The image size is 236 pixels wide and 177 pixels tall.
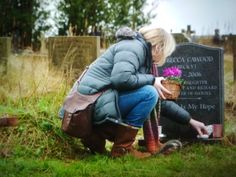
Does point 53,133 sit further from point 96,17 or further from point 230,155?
point 96,17

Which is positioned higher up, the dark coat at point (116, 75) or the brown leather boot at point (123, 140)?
the dark coat at point (116, 75)

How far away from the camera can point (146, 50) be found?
5.09 metres

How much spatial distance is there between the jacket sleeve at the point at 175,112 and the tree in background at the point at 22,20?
14.3 m

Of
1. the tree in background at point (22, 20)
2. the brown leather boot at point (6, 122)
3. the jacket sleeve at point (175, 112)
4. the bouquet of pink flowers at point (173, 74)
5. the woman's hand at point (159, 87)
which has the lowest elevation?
the jacket sleeve at point (175, 112)

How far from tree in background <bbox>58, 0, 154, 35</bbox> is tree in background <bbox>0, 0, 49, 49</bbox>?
1.96 meters

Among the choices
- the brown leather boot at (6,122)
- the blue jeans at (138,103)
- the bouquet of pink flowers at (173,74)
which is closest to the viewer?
the brown leather boot at (6,122)

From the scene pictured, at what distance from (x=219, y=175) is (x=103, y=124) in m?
1.30

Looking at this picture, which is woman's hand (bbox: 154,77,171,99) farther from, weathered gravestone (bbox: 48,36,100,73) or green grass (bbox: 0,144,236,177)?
weathered gravestone (bbox: 48,36,100,73)

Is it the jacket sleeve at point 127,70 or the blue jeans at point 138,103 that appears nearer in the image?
the jacket sleeve at point 127,70

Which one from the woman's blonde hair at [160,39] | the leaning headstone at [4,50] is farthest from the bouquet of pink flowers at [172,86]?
the leaning headstone at [4,50]

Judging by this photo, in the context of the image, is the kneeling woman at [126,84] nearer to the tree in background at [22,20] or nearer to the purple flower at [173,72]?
the purple flower at [173,72]

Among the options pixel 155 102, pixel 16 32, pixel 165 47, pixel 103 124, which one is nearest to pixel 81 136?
pixel 103 124

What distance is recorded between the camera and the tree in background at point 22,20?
20188 mm

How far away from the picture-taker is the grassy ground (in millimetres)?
4496
